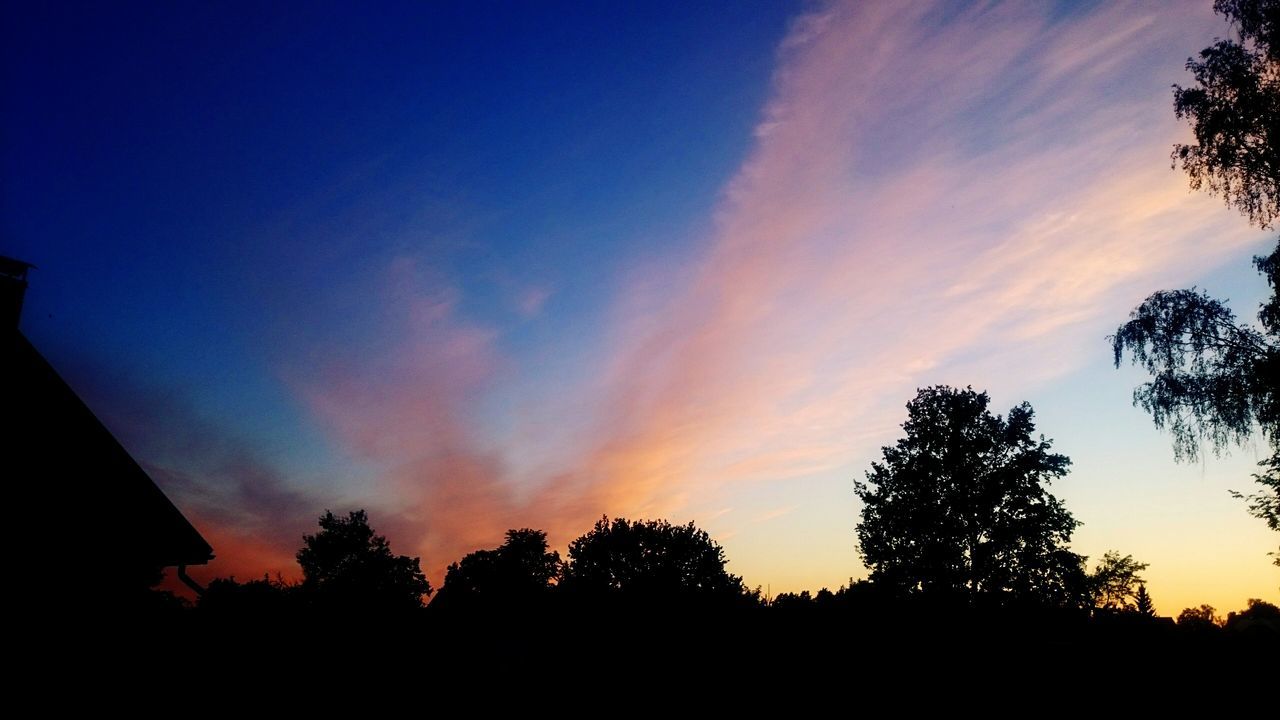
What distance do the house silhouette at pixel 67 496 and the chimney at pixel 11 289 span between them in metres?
0.02

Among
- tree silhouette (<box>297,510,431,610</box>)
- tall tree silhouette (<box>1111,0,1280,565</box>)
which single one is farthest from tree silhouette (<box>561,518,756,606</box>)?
tall tree silhouette (<box>1111,0,1280,565</box>)

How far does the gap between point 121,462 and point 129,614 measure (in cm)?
255

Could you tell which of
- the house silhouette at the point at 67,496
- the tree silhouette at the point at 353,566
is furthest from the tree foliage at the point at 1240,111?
the tree silhouette at the point at 353,566

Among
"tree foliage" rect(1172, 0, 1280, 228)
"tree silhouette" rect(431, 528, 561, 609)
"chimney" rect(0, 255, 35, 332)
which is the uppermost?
"tree foliage" rect(1172, 0, 1280, 228)

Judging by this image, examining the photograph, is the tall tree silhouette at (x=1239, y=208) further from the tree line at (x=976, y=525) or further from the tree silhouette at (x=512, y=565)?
the tree silhouette at (x=512, y=565)

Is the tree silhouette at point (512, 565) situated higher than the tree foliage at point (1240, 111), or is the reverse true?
the tree foliage at point (1240, 111)

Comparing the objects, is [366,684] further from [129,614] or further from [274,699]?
[129,614]

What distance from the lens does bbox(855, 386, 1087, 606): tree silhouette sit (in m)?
29.7

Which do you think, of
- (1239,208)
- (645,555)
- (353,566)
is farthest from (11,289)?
(353,566)

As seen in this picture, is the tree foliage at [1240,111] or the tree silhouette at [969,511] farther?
the tree silhouette at [969,511]

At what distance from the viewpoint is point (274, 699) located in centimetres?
1121

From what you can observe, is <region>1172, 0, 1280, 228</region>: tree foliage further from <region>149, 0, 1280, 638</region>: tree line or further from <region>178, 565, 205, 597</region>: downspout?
<region>178, 565, 205, 597</region>: downspout

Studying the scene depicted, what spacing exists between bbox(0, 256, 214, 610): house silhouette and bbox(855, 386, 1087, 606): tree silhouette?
95.5ft

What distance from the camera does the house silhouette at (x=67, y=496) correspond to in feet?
26.8
